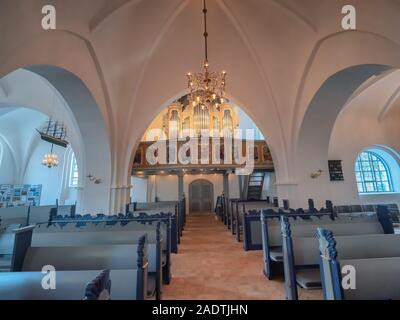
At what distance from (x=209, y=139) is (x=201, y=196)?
676 cm

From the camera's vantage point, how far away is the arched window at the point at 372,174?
12141 mm

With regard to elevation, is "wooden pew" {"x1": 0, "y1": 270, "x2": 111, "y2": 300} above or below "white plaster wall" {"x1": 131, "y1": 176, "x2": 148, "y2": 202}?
below

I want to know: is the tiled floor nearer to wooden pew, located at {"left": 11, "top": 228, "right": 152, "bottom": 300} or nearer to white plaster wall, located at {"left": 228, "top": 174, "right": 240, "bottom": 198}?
wooden pew, located at {"left": 11, "top": 228, "right": 152, "bottom": 300}

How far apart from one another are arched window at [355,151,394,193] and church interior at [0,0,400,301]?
0.21 ft

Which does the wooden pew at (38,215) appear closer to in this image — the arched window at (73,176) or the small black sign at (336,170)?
the arched window at (73,176)

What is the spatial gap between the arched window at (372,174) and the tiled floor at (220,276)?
1043 centimetres

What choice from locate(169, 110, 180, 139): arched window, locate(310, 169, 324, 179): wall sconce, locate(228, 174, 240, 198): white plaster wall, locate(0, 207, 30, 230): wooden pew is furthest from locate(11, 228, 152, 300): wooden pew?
locate(228, 174, 240, 198): white plaster wall

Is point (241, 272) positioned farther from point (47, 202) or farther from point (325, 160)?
point (47, 202)

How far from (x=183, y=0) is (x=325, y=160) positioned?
690cm

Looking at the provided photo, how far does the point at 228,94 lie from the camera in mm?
8188

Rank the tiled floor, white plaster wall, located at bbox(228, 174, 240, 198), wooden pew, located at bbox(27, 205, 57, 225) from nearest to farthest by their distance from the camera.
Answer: the tiled floor → wooden pew, located at bbox(27, 205, 57, 225) → white plaster wall, located at bbox(228, 174, 240, 198)

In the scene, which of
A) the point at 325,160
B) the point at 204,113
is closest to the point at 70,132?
the point at 204,113

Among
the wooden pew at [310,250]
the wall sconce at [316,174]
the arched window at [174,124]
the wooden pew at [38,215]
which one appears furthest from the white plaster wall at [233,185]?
the wooden pew at [310,250]

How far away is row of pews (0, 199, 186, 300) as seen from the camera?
63.3 inches
